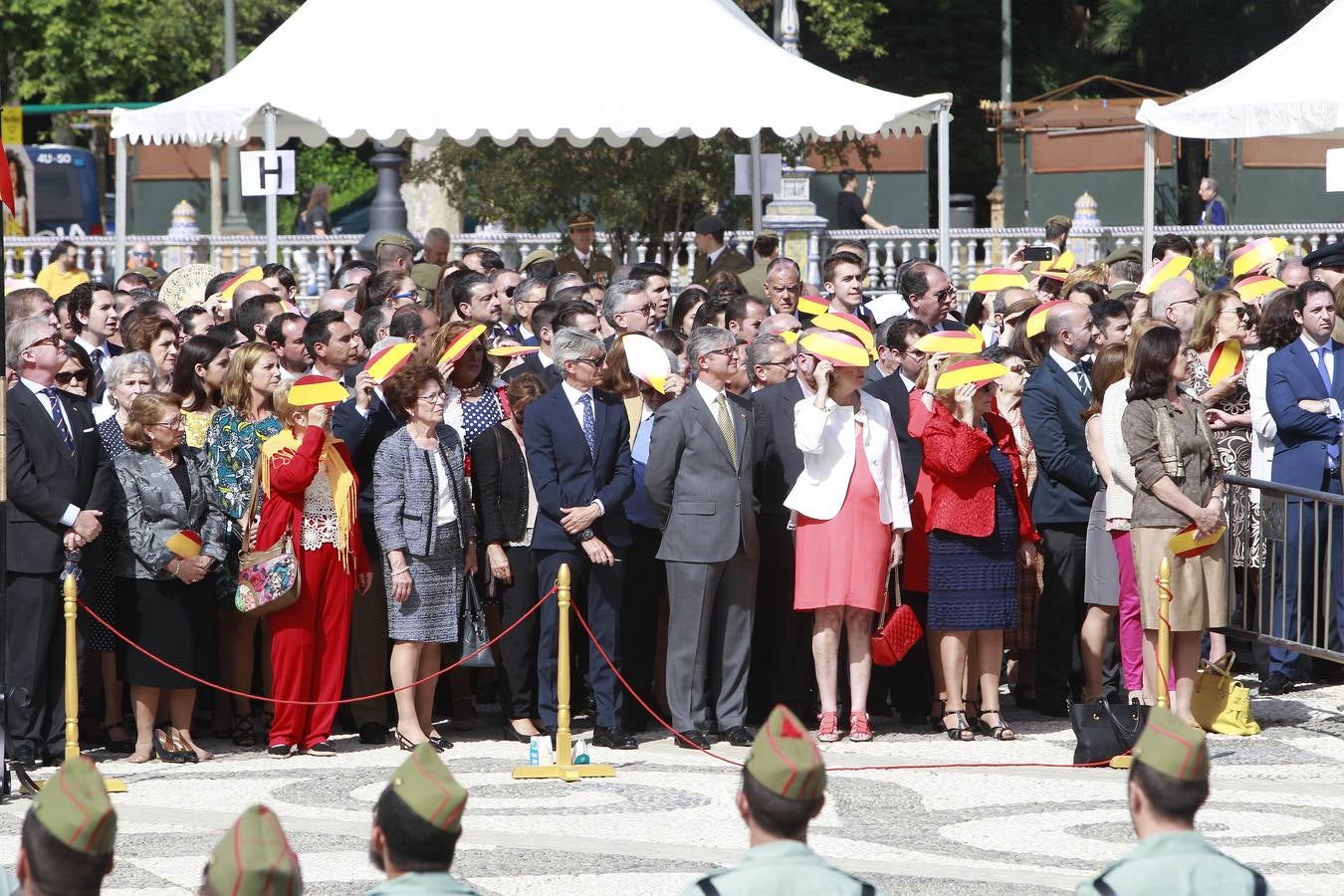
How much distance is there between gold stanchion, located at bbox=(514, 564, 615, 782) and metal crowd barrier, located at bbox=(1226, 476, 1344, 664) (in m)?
3.27

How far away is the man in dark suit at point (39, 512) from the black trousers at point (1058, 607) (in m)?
4.75

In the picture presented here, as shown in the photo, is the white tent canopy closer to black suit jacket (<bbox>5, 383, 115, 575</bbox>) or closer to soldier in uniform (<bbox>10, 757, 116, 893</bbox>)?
black suit jacket (<bbox>5, 383, 115, 575</bbox>)

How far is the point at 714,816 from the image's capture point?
8.99 meters

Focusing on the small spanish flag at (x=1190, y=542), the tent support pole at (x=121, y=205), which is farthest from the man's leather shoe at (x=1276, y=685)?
the tent support pole at (x=121, y=205)

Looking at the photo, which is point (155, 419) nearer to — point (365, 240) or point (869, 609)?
point (869, 609)

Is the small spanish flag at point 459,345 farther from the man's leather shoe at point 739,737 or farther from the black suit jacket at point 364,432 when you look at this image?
the man's leather shoe at point 739,737

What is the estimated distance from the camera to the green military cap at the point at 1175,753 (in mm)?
4848

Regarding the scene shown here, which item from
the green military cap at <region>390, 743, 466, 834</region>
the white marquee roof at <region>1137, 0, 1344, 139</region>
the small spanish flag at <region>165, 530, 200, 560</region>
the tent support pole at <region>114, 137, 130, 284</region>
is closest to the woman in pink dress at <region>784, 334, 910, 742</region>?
the small spanish flag at <region>165, 530, 200, 560</region>

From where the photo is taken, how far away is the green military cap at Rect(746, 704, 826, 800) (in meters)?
4.77

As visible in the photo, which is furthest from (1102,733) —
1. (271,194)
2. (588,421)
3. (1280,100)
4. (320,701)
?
(271,194)

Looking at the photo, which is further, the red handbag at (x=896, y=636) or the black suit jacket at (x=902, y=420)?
the black suit jacket at (x=902, y=420)

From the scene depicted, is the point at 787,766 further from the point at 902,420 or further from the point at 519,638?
the point at 902,420

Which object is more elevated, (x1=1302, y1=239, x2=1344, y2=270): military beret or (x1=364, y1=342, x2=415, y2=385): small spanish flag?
(x1=1302, y1=239, x2=1344, y2=270): military beret

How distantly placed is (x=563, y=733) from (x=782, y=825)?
5.23m
